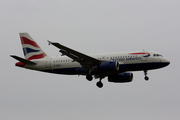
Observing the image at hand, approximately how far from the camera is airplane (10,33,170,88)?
151 ft

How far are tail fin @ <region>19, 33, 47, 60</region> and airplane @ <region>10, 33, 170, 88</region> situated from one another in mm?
156

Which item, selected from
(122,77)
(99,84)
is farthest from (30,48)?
(122,77)

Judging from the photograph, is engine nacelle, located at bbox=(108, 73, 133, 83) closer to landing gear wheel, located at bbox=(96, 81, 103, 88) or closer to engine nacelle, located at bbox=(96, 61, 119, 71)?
landing gear wheel, located at bbox=(96, 81, 103, 88)

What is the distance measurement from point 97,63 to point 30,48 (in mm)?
12240

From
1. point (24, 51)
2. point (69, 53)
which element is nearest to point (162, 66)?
point (69, 53)

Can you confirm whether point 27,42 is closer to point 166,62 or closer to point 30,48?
point 30,48

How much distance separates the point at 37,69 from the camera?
51.2 metres

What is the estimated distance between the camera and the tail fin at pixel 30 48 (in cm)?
5281

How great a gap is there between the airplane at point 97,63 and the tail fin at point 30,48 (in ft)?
0.51

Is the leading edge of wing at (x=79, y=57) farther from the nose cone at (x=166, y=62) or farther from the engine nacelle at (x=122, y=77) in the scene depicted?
the nose cone at (x=166, y=62)

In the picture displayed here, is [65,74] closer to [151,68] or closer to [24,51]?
[24,51]

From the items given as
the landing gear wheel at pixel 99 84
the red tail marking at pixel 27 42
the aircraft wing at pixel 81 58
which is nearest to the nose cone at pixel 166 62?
the aircraft wing at pixel 81 58

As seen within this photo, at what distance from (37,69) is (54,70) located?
2767mm

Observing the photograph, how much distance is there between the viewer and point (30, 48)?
53.6 metres
